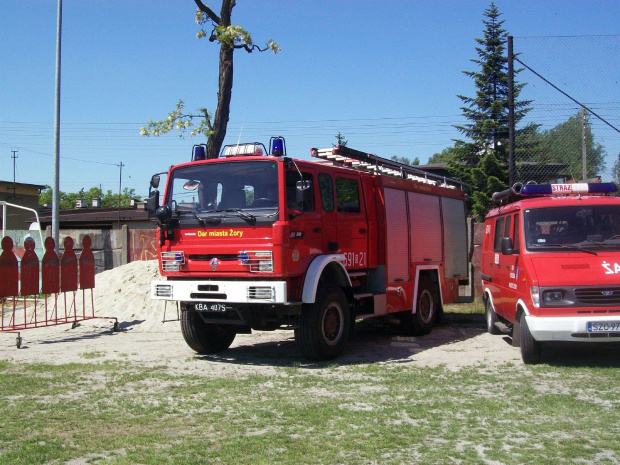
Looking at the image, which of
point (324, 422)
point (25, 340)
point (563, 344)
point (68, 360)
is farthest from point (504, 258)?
point (25, 340)

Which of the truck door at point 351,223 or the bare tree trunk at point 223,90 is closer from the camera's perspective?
the truck door at point 351,223

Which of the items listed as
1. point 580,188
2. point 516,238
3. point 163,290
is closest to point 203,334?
point 163,290

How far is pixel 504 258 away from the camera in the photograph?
10242 millimetres

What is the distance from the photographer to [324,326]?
937 cm

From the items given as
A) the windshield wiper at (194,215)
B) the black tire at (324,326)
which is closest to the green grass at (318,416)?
the black tire at (324,326)

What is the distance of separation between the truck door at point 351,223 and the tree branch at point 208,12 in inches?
248

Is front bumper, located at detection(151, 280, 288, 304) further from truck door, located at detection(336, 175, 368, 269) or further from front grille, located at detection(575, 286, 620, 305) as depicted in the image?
front grille, located at detection(575, 286, 620, 305)

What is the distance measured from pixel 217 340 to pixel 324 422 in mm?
4680

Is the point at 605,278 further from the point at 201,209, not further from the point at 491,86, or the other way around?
the point at 491,86

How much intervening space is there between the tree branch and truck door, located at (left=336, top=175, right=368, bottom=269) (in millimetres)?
6301

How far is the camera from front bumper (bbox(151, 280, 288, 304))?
337 inches

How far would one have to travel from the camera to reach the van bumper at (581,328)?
806 centimetres

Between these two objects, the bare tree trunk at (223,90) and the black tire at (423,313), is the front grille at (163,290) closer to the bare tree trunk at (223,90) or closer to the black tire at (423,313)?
the black tire at (423,313)

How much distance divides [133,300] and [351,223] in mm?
7138
